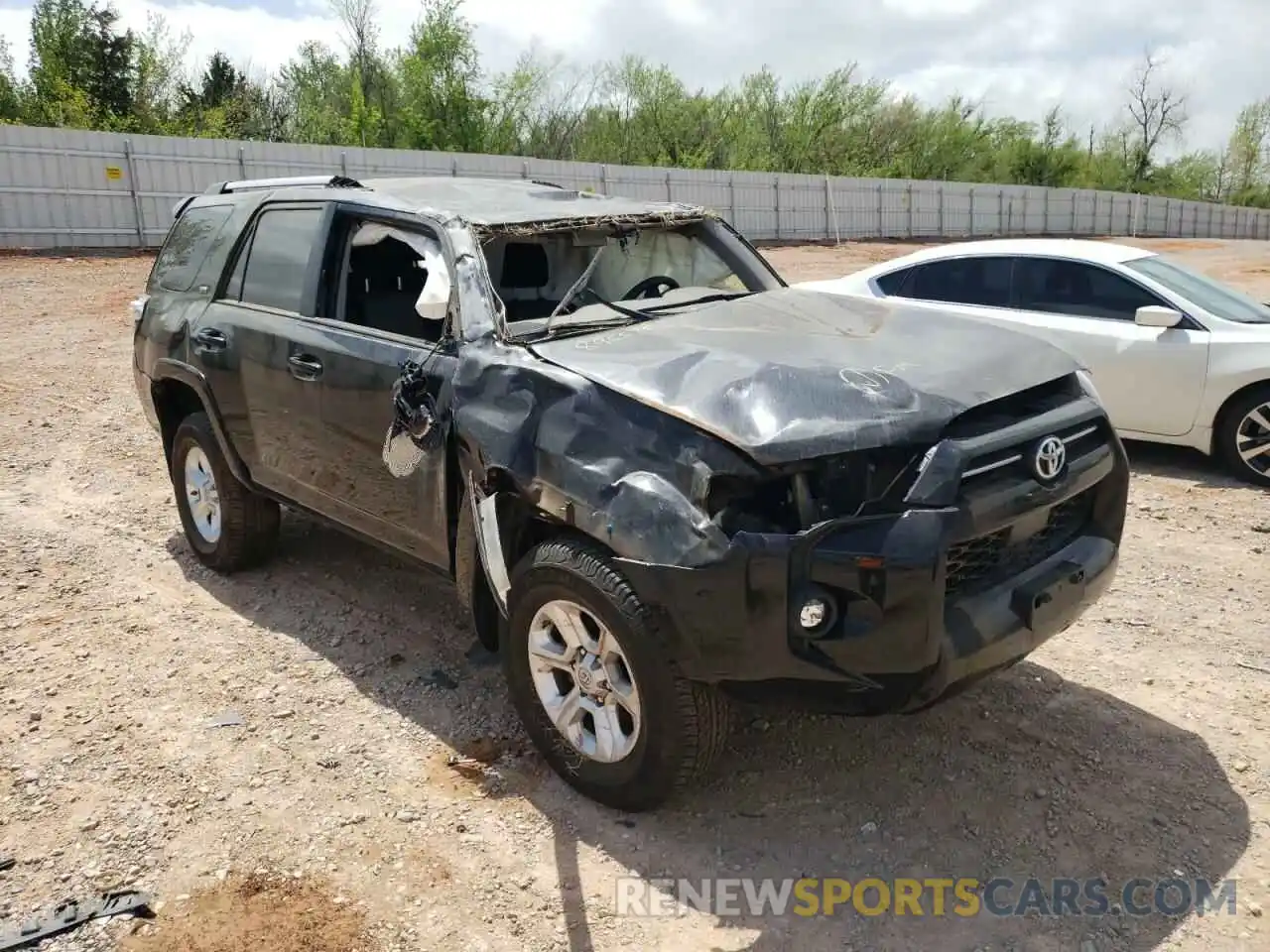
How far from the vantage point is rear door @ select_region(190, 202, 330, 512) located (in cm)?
430

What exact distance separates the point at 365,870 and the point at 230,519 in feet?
8.62

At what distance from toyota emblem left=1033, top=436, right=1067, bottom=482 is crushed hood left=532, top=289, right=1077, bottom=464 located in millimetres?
197

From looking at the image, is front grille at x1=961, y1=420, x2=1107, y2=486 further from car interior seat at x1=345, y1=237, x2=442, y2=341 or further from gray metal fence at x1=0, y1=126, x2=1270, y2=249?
gray metal fence at x1=0, y1=126, x2=1270, y2=249

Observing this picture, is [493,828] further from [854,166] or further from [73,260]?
[854,166]

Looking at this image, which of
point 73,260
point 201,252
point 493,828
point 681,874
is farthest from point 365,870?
point 73,260

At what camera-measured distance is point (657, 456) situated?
112 inches

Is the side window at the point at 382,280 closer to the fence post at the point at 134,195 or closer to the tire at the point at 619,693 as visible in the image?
the tire at the point at 619,693

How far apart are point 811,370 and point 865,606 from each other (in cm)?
77

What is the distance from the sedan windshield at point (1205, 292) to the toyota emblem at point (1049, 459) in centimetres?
466

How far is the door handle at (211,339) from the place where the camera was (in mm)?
4743

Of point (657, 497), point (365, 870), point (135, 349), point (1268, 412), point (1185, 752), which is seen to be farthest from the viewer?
point (1268, 412)

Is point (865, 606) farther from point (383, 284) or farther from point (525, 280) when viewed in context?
point (383, 284)

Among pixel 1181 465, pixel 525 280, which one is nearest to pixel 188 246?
pixel 525 280

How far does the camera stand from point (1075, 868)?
2.94 meters
